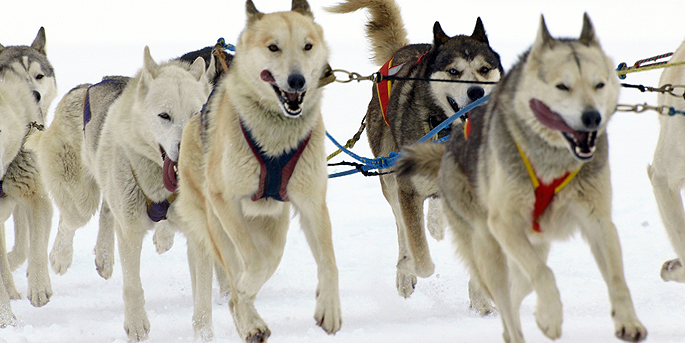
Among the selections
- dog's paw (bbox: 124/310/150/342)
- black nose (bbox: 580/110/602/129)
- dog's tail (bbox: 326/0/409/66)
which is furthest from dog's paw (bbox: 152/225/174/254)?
black nose (bbox: 580/110/602/129)

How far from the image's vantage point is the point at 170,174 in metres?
4.09

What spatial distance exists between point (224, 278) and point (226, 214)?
2.11 m

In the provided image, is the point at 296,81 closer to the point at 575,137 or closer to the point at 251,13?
the point at 251,13

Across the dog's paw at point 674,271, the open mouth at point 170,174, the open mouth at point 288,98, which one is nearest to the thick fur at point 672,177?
the dog's paw at point 674,271

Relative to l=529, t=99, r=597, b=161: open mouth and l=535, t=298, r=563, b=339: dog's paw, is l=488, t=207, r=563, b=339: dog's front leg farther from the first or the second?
l=529, t=99, r=597, b=161: open mouth

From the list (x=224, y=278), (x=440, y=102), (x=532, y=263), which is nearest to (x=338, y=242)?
(x=224, y=278)

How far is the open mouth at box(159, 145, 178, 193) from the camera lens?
4082 mm

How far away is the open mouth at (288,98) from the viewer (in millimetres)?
3121

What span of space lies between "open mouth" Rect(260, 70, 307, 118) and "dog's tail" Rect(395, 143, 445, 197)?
0.54 meters

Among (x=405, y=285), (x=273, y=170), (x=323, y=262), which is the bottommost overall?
(x=405, y=285)

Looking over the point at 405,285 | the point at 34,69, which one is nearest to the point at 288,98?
the point at 405,285

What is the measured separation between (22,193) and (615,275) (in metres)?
4.44

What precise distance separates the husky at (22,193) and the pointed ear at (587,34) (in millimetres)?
4082

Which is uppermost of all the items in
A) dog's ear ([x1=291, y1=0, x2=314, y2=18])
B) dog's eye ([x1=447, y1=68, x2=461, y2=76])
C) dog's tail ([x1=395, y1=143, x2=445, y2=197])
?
dog's ear ([x1=291, y1=0, x2=314, y2=18])
